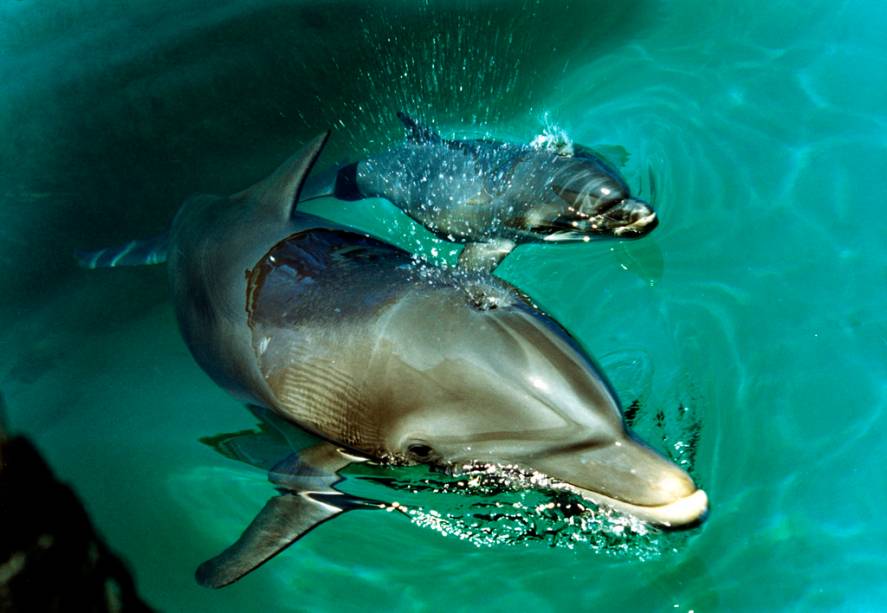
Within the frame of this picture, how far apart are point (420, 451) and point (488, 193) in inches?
123

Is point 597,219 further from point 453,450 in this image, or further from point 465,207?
point 453,450

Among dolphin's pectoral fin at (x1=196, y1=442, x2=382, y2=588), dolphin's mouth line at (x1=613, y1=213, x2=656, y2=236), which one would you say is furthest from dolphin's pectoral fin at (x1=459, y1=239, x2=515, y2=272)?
dolphin's pectoral fin at (x1=196, y1=442, x2=382, y2=588)

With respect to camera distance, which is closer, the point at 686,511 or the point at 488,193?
the point at 686,511

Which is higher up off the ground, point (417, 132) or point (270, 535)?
point (417, 132)

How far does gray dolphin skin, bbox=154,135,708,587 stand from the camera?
368 centimetres

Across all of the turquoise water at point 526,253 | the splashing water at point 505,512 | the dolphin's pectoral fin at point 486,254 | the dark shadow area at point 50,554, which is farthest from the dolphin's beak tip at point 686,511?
the dark shadow area at point 50,554

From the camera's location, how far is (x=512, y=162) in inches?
268

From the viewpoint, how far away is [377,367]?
13.5ft

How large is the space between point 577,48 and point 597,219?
10.1 feet

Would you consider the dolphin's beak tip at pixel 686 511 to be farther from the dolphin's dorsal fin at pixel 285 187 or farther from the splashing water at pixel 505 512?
the dolphin's dorsal fin at pixel 285 187

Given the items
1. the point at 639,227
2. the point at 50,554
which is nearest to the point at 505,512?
the point at 639,227

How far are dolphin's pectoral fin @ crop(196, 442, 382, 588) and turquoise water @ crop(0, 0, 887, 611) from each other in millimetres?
747

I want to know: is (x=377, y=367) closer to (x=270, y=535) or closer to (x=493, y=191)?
(x=270, y=535)

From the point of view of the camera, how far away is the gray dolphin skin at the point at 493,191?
6273mm
